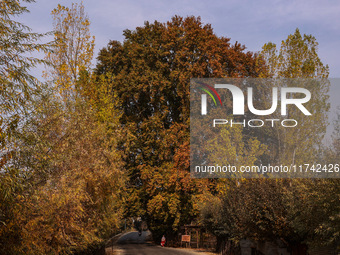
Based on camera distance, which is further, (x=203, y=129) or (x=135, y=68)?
(x=135, y=68)

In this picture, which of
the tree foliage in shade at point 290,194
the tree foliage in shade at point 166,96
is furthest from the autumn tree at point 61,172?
the tree foliage in shade at point 166,96

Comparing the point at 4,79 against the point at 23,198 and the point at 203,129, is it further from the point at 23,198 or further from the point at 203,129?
the point at 203,129

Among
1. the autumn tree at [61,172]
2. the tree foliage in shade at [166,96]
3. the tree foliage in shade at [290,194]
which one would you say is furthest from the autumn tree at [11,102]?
the tree foliage in shade at [166,96]

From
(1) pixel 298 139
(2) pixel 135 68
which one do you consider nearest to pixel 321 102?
(1) pixel 298 139

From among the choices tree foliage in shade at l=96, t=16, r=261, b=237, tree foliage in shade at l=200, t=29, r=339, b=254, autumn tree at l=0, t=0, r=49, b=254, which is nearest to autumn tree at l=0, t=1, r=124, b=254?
autumn tree at l=0, t=0, r=49, b=254

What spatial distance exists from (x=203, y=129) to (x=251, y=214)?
695 inches

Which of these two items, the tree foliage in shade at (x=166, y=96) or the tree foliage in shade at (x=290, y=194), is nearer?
the tree foliage in shade at (x=290, y=194)

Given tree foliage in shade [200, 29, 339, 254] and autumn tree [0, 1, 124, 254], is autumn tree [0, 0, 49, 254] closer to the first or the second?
autumn tree [0, 1, 124, 254]

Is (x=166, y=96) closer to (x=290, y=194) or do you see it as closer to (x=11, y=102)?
(x=290, y=194)

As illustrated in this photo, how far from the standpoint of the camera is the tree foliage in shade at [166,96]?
40.4 metres

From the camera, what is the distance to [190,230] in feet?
146

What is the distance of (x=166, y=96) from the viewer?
44.4m

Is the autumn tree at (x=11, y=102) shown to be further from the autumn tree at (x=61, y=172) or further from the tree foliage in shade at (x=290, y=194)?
the tree foliage in shade at (x=290, y=194)

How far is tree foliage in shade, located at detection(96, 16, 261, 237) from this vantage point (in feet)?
132
